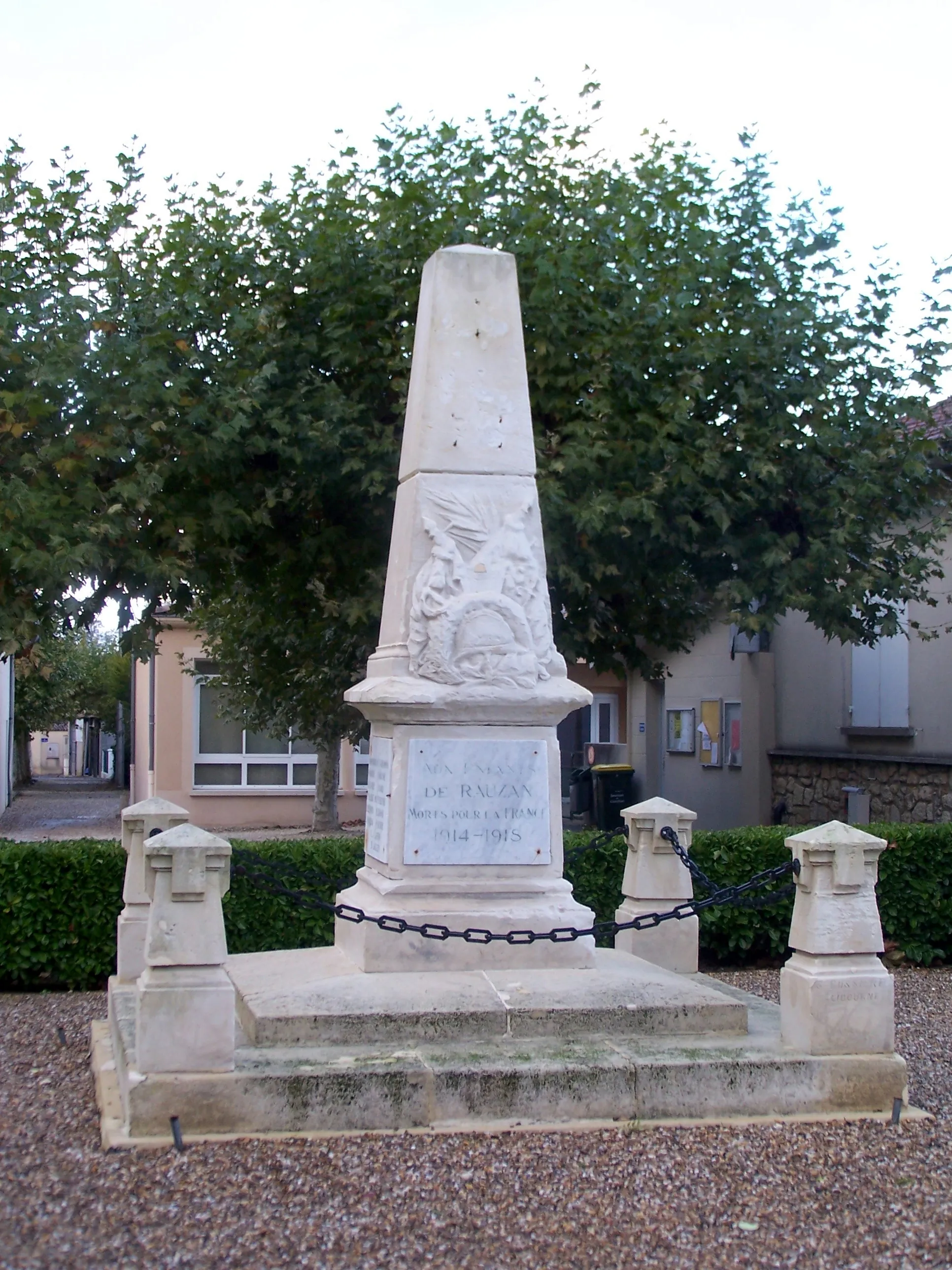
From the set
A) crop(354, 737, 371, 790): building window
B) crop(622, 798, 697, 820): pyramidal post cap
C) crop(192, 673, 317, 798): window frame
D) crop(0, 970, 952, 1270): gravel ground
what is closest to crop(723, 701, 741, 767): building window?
crop(354, 737, 371, 790): building window

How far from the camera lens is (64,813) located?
28.4 metres

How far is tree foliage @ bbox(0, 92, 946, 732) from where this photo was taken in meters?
9.89

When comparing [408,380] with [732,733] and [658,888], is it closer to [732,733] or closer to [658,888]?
[658,888]

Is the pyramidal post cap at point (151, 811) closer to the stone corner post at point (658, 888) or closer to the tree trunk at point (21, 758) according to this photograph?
the stone corner post at point (658, 888)

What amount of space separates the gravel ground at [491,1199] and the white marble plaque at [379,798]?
1858 mm

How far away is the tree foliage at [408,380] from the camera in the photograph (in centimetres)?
989

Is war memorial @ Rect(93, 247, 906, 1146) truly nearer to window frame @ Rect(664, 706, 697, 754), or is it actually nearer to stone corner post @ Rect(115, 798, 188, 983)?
stone corner post @ Rect(115, 798, 188, 983)

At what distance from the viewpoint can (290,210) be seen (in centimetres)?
1152

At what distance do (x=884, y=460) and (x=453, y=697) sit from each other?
6.12m

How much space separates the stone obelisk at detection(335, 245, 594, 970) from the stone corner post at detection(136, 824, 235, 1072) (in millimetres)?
1259

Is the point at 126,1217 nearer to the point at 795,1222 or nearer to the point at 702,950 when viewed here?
the point at 795,1222

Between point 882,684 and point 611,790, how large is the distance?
288 inches

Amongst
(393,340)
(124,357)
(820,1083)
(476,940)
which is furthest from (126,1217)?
(393,340)

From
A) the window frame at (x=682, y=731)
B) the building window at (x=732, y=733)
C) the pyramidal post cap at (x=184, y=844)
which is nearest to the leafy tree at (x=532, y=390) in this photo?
the pyramidal post cap at (x=184, y=844)
